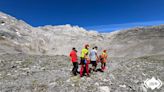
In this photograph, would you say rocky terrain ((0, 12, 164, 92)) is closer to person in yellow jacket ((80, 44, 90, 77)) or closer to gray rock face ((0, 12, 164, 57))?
gray rock face ((0, 12, 164, 57))

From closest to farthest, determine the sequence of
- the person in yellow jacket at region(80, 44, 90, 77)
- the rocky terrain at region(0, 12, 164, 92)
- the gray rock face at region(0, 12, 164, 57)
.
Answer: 1. the rocky terrain at region(0, 12, 164, 92)
2. the person in yellow jacket at region(80, 44, 90, 77)
3. the gray rock face at region(0, 12, 164, 57)

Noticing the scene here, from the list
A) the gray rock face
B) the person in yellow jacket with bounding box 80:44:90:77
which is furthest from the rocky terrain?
the person in yellow jacket with bounding box 80:44:90:77

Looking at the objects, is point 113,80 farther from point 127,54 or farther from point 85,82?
point 127,54

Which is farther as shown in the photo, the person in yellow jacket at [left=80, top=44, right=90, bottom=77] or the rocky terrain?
the person in yellow jacket at [left=80, top=44, right=90, bottom=77]

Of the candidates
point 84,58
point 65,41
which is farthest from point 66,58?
point 65,41

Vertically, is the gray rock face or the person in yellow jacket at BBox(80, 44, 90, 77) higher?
the gray rock face

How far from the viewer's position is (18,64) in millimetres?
21000

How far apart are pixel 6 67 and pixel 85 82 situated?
8074mm

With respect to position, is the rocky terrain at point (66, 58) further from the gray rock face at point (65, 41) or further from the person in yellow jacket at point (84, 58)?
the person in yellow jacket at point (84, 58)

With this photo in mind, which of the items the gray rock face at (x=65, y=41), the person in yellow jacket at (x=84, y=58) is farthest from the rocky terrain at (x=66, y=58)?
the person in yellow jacket at (x=84, y=58)

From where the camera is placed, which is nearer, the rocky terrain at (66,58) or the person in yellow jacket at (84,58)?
the rocky terrain at (66,58)

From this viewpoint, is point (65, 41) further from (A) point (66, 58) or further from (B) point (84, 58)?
(B) point (84, 58)

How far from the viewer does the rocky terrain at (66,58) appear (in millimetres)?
15156

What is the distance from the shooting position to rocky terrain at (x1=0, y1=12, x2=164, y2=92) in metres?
15.2
